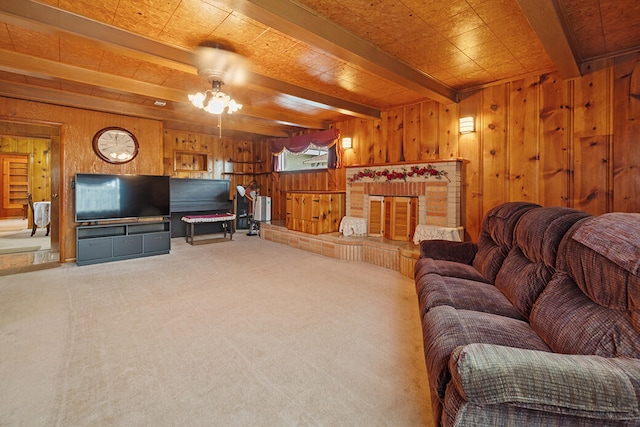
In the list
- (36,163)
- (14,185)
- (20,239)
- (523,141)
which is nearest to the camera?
(523,141)

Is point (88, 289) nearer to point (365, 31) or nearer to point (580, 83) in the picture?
point (365, 31)

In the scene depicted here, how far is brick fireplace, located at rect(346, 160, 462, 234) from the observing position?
4.22 metres

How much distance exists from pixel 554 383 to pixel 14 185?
1378 cm

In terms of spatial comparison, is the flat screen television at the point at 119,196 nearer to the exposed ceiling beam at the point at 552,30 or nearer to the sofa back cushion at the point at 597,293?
the exposed ceiling beam at the point at 552,30

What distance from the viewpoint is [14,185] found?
9.70 meters

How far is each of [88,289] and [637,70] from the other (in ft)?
20.2

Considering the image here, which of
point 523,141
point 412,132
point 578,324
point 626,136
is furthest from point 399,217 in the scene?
point 578,324

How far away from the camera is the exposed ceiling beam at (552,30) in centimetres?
205

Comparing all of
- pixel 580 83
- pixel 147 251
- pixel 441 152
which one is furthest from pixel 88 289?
pixel 580 83

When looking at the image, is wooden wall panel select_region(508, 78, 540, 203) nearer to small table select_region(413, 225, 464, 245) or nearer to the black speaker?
small table select_region(413, 225, 464, 245)

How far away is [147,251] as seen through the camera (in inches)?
195

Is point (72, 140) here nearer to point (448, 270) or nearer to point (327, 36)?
point (327, 36)

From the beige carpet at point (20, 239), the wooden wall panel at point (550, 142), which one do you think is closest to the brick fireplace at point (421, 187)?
the wooden wall panel at point (550, 142)

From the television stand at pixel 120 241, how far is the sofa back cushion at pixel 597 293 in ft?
17.1
